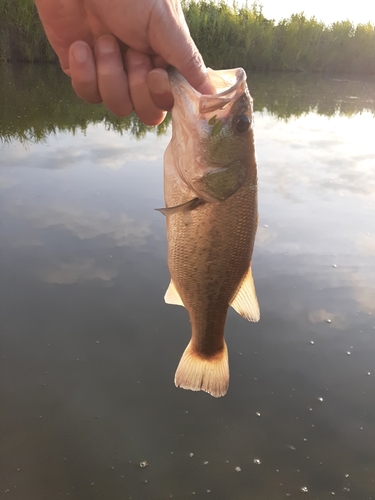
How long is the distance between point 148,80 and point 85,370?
2219 millimetres

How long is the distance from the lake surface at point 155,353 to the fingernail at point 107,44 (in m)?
2.26

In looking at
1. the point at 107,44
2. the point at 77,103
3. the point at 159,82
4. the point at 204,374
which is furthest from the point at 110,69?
the point at 77,103

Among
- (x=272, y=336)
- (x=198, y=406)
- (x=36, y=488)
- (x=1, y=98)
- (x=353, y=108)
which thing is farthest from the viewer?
(x=353, y=108)

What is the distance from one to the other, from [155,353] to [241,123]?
2168 millimetres

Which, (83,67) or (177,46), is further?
(83,67)

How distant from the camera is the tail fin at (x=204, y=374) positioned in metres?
1.95

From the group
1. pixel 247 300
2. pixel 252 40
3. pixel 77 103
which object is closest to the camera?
pixel 247 300

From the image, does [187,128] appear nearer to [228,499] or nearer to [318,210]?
[228,499]

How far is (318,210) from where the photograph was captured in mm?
5887

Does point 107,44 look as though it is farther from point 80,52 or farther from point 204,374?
point 204,374

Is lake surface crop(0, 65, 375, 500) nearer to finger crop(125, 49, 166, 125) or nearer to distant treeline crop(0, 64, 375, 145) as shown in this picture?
finger crop(125, 49, 166, 125)

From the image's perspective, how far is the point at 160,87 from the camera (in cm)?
175

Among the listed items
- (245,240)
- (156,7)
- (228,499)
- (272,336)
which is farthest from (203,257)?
(272,336)

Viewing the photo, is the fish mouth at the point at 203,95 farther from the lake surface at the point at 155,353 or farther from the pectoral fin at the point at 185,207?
the lake surface at the point at 155,353
